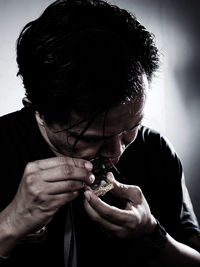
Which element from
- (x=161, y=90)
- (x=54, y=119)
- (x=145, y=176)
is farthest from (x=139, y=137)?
(x=161, y=90)

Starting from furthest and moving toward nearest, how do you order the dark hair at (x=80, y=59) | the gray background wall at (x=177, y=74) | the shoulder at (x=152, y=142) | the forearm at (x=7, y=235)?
the gray background wall at (x=177, y=74) < the shoulder at (x=152, y=142) < the forearm at (x=7, y=235) < the dark hair at (x=80, y=59)

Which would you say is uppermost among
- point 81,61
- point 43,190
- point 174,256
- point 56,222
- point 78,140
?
point 81,61

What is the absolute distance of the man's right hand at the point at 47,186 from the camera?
2.77ft

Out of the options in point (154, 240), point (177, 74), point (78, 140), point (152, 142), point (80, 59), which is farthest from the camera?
point (177, 74)

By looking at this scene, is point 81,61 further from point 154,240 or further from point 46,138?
point 154,240

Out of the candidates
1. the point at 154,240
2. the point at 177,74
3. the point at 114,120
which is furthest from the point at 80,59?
the point at 177,74

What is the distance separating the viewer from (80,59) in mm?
812

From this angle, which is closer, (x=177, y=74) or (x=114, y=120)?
(x=114, y=120)

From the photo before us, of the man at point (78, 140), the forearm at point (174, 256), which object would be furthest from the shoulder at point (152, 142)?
the forearm at point (174, 256)

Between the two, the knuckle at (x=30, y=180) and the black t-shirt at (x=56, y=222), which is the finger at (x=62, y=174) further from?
the black t-shirt at (x=56, y=222)

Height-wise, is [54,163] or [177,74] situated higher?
[177,74]

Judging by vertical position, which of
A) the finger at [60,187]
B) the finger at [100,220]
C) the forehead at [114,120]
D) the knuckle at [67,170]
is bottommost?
the finger at [100,220]

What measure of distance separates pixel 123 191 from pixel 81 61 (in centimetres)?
42

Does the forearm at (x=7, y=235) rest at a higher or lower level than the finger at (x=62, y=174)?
lower
